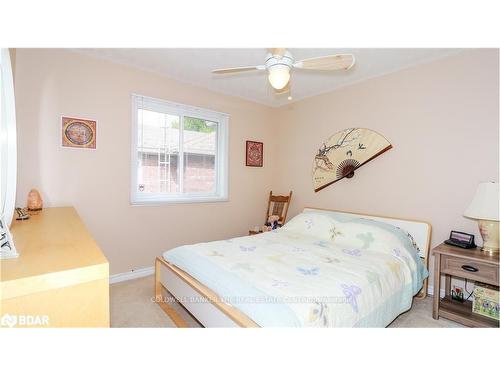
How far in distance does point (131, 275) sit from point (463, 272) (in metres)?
3.27

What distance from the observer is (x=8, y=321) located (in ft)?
2.11

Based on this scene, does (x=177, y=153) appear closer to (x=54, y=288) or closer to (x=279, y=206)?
(x=279, y=206)

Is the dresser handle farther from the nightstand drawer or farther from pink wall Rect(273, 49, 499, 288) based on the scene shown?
pink wall Rect(273, 49, 499, 288)

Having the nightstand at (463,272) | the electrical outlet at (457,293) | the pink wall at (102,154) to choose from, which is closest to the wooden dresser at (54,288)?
the pink wall at (102,154)

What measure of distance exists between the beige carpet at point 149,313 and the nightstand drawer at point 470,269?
0.45m

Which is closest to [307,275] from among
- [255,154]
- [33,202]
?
[33,202]

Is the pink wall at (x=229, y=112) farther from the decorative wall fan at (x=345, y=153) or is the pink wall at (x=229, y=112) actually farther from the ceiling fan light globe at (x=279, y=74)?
the ceiling fan light globe at (x=279, y=74)

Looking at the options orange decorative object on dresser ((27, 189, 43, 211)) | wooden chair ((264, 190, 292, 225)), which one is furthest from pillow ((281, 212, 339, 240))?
orange decorative object on dresser ((27, 189, 43, 211))

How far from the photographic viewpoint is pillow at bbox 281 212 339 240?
2.75m

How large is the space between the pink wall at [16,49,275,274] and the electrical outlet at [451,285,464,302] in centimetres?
271

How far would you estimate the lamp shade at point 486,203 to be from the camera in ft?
→ 6.34

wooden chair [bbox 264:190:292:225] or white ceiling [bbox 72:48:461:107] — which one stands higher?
white ceiling [bbox 72:48:461:107]
